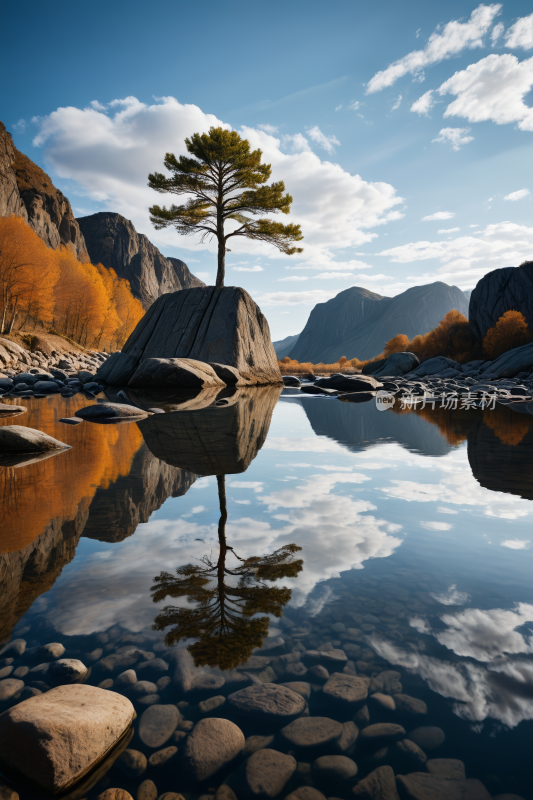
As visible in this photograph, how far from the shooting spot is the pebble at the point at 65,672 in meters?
1.18

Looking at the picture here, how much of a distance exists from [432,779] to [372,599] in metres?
0.71

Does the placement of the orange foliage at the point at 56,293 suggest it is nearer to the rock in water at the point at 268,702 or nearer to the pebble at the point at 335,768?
the rock in water at the point at 268,702

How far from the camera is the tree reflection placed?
4.34 ft

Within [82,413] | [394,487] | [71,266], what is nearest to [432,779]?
[394,487]

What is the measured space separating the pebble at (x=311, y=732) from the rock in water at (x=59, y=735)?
419 millimetres

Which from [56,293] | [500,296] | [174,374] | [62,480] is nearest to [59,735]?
[62,480]

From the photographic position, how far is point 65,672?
1192 millimetres

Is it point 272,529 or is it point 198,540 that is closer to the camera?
point 198,540

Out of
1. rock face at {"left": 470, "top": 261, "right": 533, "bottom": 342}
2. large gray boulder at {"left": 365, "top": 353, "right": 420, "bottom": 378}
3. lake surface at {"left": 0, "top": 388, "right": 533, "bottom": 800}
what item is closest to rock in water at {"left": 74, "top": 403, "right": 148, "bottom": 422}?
lake surface at {"left": 0, "top": 388, "right": 533, "bottom": 800}

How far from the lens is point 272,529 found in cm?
228

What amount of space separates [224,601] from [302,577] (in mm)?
375

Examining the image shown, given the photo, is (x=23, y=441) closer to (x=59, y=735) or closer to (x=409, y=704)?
(x=59, y=735)

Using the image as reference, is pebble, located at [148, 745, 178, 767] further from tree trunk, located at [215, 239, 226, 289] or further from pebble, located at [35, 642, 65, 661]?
tree trunk, located at [215, 239, 226, 289]

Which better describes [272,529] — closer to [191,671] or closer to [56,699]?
[191,671]
